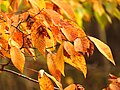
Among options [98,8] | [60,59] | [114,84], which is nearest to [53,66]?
[60,59]

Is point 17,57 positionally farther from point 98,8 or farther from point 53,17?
point 98,8

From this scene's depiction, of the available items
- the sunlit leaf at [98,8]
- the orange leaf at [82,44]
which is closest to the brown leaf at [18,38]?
the orange leaf at [82,44]

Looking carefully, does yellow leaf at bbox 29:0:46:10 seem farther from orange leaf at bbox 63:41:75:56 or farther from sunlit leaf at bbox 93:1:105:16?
sunlit leaf at bbox 93:1:105:16

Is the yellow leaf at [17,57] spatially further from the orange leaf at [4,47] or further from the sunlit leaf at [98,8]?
the sunlit leaf at [98,8]

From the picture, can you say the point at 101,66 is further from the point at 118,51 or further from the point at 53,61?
the point at 53,61

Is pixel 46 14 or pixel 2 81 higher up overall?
pixel 46 14

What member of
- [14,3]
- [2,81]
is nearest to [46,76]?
[14,3]

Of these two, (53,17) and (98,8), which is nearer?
Answer: (53,17)

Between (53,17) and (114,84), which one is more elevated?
(53,17)

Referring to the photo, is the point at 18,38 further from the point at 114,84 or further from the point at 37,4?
the point at 114,84

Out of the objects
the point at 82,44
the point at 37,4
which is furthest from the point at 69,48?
the point at 37,4

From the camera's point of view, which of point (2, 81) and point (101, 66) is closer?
point (2, 81)
